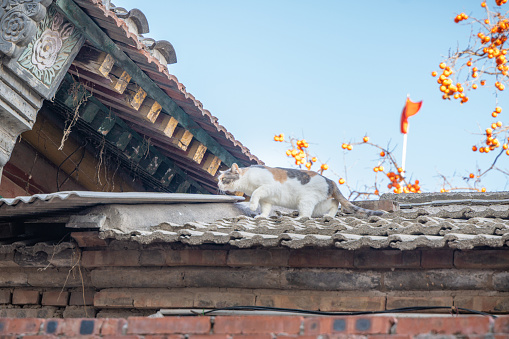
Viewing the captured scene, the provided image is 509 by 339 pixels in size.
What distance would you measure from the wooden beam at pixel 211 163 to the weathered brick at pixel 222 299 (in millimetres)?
3675

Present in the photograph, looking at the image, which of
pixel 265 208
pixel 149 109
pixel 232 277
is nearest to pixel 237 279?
pixel 232 277

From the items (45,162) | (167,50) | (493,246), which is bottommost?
(493,246)

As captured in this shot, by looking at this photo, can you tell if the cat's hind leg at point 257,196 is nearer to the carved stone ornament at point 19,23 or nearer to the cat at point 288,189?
the cat at point 288,189

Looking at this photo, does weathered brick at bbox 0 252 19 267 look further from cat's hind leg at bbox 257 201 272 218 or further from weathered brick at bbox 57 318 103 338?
cat's hind leg at bbox 257 201 272 218

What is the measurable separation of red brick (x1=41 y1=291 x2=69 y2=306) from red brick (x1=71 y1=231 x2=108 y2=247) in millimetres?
540

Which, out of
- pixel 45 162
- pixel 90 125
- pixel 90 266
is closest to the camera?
pixel 90 266

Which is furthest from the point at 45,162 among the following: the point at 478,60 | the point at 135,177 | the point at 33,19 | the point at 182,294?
the point at 478,60

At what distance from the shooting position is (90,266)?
5.19 metres

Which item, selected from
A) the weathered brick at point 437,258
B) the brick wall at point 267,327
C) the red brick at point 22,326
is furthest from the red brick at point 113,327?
the weathered brick at point 437,258

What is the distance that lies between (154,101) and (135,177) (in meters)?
1.79

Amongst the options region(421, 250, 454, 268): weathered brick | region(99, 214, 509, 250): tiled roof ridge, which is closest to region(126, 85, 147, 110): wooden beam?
region(99, 214, 509, 250): tiled roof ridge

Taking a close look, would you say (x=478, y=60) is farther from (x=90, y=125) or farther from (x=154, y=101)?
(x=90, y=125)

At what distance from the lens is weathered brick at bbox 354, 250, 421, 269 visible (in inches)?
174

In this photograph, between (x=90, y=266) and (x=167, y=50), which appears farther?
(x=167, y=50)
